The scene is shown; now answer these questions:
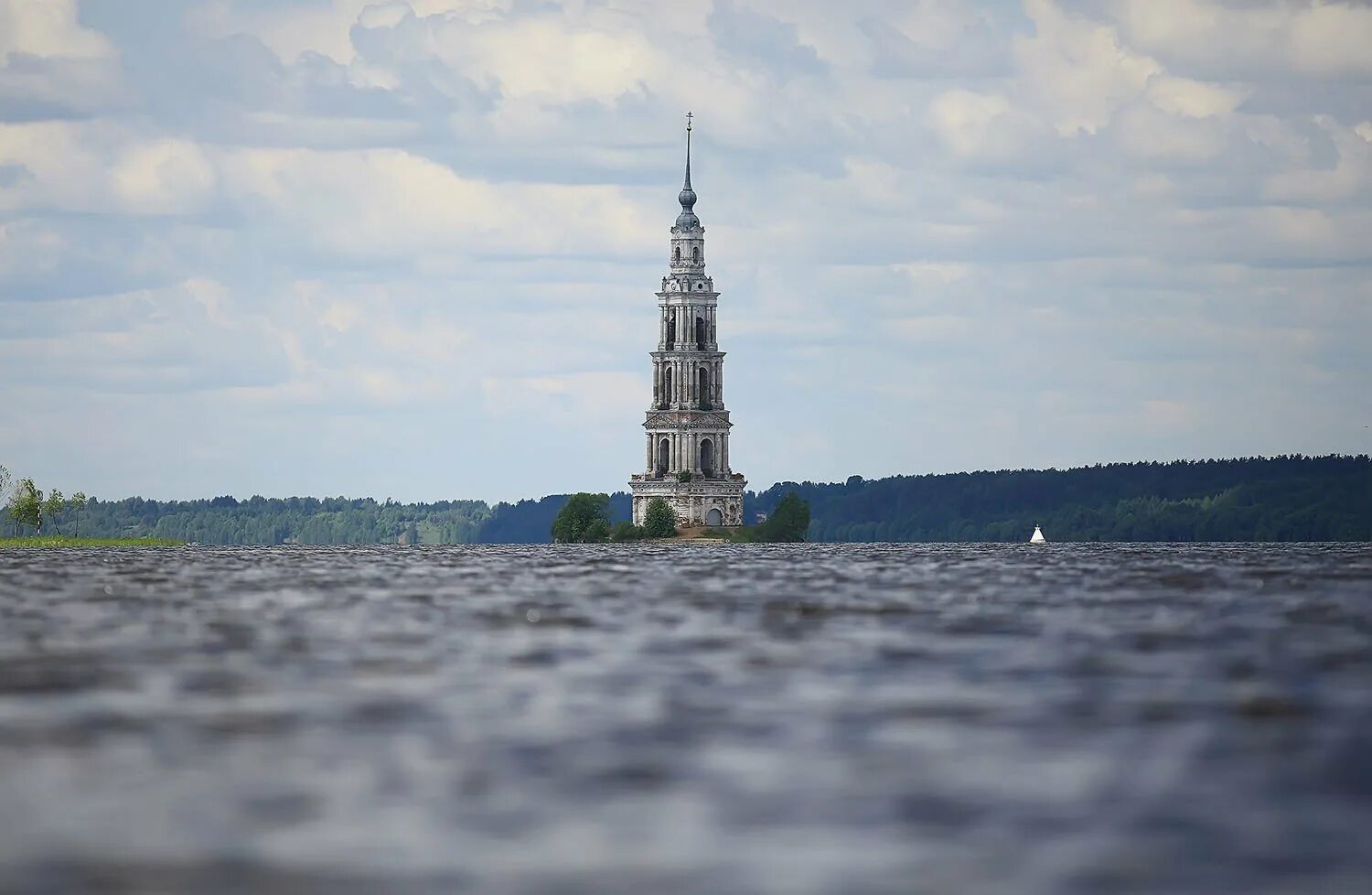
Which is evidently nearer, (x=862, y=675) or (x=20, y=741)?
(x=20, y=741)

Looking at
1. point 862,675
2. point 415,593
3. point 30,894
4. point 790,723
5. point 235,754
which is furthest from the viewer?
point 415,593

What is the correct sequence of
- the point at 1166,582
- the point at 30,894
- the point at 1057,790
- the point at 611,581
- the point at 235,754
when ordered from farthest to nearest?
the point at 611,581, the point at 1166,582, the point at 235,754, the point at 1057,790, the point at 30,894

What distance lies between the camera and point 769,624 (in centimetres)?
7194

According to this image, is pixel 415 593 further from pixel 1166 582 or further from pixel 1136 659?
pixel 1136 659

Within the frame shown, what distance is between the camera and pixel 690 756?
1481 inches

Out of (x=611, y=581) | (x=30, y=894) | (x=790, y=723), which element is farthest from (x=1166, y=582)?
(x=30, y=894)

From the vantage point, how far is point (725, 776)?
116ft

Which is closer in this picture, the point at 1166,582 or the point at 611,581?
the point at 1166,582

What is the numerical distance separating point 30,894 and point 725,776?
11.4 metres

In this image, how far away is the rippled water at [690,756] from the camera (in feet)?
94.7

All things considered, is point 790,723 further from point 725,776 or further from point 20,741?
point 20,741

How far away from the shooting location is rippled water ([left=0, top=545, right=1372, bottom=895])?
94.7ft

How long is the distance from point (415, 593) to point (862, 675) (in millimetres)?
49995

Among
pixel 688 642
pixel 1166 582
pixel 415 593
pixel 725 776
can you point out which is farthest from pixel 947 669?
pixel 1166 582
